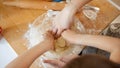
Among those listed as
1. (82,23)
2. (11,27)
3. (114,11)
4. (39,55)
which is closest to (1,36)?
(11,27)

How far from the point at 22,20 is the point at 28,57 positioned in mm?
183

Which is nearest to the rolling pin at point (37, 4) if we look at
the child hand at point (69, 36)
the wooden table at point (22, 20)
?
the wooden table at point (22, 20)

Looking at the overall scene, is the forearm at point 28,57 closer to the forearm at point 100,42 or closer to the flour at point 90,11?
the forearm at point 100,42

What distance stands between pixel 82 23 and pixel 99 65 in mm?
418

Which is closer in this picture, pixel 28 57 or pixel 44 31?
pixel 28 57

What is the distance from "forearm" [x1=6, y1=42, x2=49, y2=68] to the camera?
69 centimetres

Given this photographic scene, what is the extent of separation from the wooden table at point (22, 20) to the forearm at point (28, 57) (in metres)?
0.05

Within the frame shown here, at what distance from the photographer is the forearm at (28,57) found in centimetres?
69

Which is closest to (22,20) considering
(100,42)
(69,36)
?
(69,36)

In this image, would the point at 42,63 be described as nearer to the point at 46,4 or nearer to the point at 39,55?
the point at 39,55

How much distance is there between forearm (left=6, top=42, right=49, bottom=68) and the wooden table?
5 cm

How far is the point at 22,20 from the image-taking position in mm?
835

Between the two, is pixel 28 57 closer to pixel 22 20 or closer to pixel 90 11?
pixel 22 20

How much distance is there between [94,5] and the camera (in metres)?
0.88
